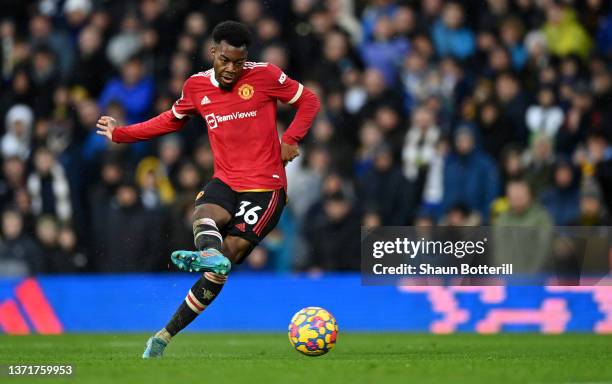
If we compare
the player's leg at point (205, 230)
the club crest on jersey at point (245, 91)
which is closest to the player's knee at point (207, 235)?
the player's leg at point (205, 230)

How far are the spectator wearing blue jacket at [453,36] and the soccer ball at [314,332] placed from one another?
910cm

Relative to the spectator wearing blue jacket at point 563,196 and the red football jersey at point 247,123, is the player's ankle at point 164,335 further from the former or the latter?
the spectator wearing blue jacket at point 563,196

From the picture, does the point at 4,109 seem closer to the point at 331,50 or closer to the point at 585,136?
the point at 331,50

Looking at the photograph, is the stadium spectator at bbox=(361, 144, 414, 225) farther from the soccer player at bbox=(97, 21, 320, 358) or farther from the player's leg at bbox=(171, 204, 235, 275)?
the player's leg at bbox=(171, 204, 235, 275)

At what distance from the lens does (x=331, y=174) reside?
1741cm

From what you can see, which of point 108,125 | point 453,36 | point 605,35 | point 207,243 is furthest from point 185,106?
point 605,35

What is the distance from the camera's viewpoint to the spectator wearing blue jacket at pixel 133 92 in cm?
1886

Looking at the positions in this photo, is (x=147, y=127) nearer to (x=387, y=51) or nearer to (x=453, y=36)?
(x=387, y=51)

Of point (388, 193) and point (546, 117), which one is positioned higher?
point (546, 117)

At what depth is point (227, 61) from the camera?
10.4m

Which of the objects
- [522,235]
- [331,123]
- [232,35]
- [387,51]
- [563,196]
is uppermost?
[232,35]

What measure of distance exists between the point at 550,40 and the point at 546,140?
2.27 meters

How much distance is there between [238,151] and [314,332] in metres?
1.57

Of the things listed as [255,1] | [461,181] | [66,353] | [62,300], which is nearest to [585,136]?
[461,181]
